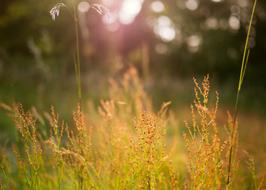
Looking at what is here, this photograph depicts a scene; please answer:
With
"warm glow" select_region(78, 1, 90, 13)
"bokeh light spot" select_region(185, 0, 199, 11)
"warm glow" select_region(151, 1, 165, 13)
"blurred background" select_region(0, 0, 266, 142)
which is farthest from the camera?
"bokeh light spot" select_region(185, 0, 199, 11)

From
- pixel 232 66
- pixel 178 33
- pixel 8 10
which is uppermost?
pixel 8 10

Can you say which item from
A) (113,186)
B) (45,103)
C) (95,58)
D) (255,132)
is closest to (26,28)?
(95,58)

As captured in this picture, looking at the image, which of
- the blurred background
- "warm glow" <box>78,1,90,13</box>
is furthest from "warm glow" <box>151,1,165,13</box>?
"warm glow" <box>78,1,90,13</box>

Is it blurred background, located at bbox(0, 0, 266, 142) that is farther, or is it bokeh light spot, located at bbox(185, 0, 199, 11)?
bokeh light spot, located at bbox(185, 0, 199, 11)

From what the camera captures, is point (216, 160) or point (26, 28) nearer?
point (216, 160)

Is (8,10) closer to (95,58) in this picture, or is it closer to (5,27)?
(5,27)

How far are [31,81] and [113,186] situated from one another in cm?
982

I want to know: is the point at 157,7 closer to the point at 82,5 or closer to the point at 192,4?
the point at 192,4

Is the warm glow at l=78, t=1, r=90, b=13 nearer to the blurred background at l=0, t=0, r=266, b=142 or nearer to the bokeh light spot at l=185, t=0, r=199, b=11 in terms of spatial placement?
the blurred background at l=0, t=0, r=266, b=142

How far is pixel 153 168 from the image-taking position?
79.2 inches

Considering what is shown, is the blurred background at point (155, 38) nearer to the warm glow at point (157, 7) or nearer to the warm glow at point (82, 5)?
the warm glow at point (157, 7)

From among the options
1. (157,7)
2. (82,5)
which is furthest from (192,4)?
(82,5)

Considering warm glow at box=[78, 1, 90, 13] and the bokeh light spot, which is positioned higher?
the bokeh light spot

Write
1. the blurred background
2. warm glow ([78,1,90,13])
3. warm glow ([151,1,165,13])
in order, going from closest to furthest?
warm glow ([78,1,90,13])
the blurred background
warm glow ([151,1,165,13])
